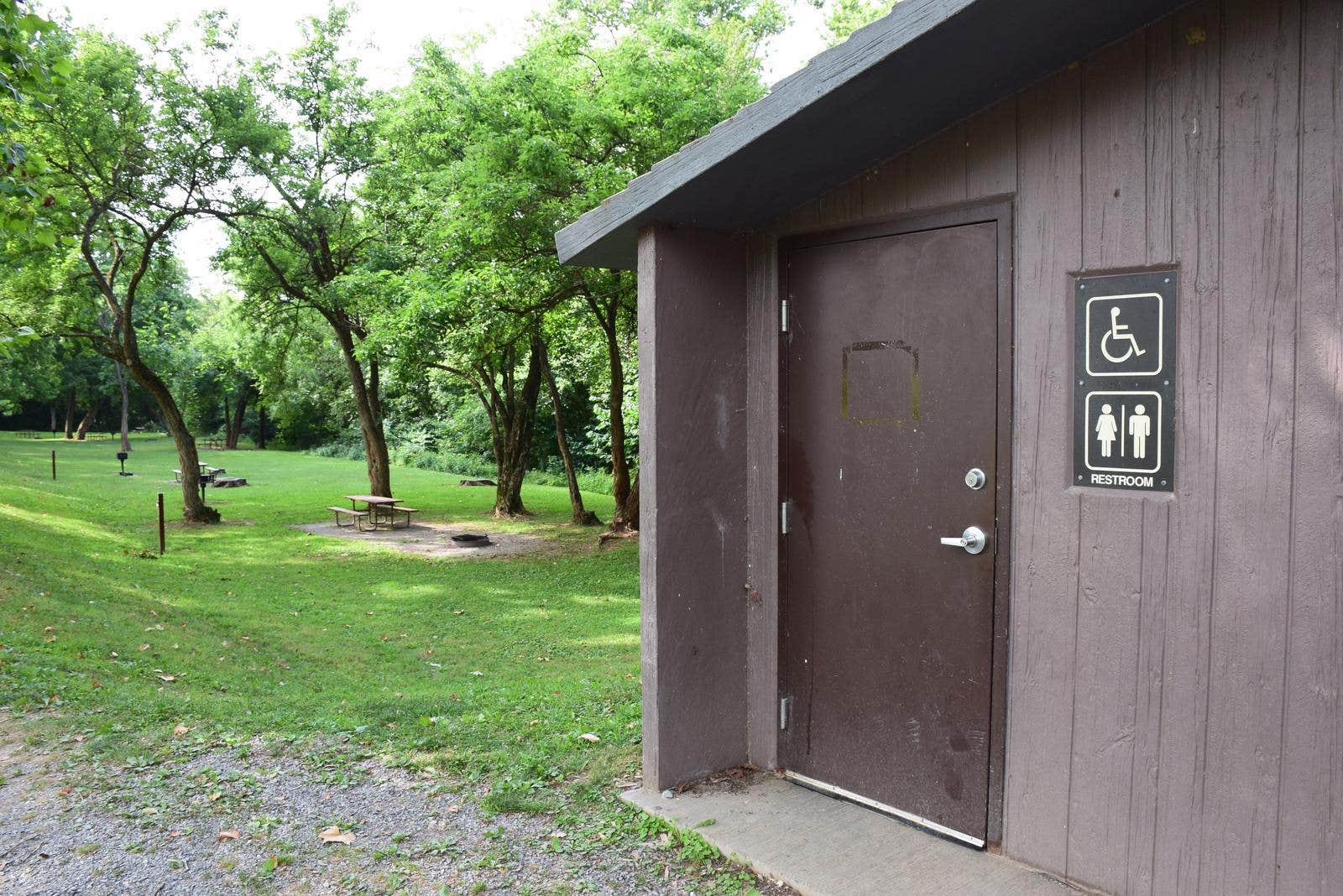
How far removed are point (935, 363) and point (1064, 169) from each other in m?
0.83

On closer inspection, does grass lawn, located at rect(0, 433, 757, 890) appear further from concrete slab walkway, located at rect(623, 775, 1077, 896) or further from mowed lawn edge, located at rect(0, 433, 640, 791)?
concrete slab walkway, located at rect(623, 775, 1077, 896)

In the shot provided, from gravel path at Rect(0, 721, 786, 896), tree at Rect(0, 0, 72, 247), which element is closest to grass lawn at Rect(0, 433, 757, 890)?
gravel path at Rect(0, 721, 786, 896)

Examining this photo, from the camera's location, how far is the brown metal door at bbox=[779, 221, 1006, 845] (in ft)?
11.7

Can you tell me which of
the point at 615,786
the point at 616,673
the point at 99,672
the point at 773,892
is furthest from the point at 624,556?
the point at 773,892

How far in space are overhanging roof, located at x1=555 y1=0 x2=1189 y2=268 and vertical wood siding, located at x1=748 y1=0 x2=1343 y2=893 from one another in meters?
0.14

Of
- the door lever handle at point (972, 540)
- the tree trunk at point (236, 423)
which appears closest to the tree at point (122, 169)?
the door lever handle at point (972, 540)

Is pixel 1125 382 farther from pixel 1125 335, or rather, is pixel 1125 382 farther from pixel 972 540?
pixel 972 540

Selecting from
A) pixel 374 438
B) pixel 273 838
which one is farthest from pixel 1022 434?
pixel 374 438

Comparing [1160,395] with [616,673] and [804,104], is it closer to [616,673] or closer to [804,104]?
[804,104]

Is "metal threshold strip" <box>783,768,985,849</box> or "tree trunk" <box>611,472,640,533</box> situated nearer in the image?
"metal threshold strip" <box>783,768,985,849</box>

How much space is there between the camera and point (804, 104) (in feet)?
10.9

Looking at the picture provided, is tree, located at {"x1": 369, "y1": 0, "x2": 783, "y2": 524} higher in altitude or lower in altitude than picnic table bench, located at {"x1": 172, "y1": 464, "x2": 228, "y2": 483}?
higher

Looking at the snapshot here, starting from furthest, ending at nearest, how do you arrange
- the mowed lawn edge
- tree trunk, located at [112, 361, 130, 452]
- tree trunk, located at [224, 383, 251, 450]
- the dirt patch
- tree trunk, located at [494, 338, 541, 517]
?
tree trunk, located at [224, 383, 251, 450] → tree trunk, located at [112, 361, 130, 452] → tree trunk, located at [494, 338, 541, 517] → the dirt patch → the mowed lawn edge

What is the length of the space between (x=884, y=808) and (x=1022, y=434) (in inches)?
66.3
